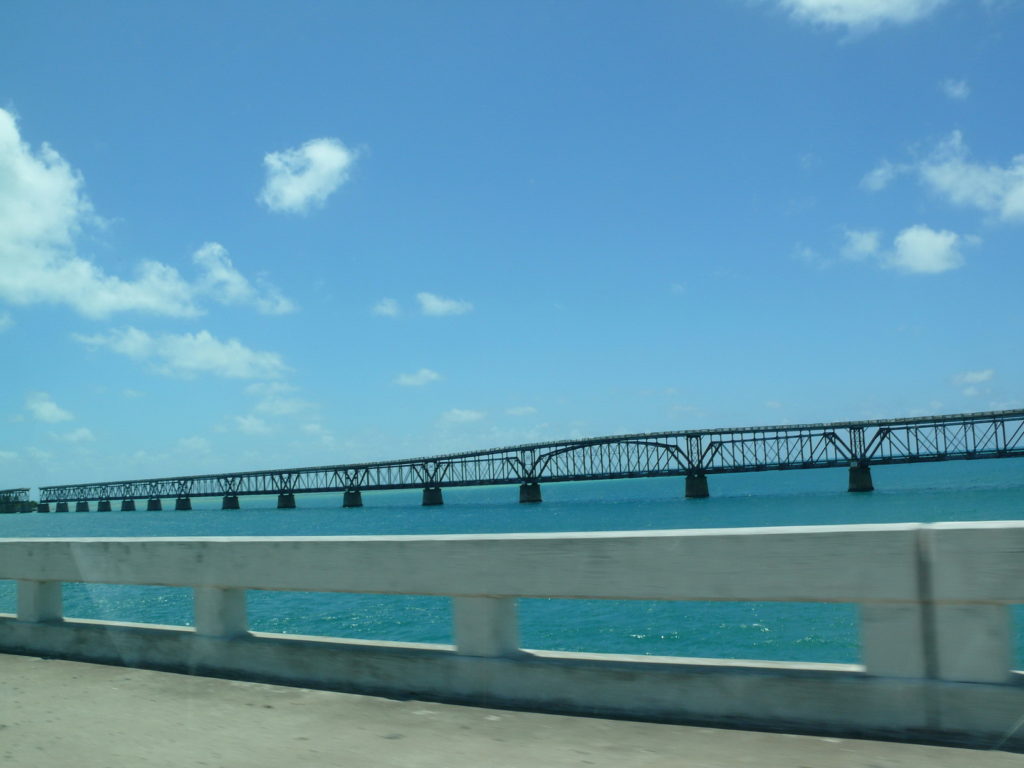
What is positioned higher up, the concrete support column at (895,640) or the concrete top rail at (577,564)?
the concrete top rail at (577,564)

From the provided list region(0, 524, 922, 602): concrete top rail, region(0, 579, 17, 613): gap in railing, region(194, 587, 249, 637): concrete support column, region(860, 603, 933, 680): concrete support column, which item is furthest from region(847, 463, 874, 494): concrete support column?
region(860, 603, 933, 680): concrete support column

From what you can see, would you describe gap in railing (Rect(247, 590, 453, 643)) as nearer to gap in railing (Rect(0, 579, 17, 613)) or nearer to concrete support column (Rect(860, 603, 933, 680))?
gap in railing (Rect(0, 579, 17, 613))

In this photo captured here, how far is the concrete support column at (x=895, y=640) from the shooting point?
18.4 ft

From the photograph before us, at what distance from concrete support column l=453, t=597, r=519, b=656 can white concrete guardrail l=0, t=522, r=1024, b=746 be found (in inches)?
0.4

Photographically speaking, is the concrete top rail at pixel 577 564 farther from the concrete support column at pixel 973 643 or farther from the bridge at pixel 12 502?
the bridge at pixel 12 502

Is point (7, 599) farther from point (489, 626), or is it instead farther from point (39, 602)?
point (489, 626)

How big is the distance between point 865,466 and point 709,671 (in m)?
118

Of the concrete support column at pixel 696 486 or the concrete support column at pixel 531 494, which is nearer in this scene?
the concrete support column at pixel 696 486

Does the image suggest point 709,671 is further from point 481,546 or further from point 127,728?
point 127,728

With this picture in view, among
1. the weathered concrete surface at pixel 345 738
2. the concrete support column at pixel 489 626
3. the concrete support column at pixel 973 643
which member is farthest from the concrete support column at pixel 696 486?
the concrete support column at pixel 973 643

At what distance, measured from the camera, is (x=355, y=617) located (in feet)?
80.5

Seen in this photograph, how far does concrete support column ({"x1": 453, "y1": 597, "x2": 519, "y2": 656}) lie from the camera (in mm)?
6926

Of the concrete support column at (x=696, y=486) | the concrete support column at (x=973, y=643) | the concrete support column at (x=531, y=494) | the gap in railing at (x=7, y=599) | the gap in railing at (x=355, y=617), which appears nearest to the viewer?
the concrete support column at (x=973, y=643)

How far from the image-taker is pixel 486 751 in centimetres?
589
